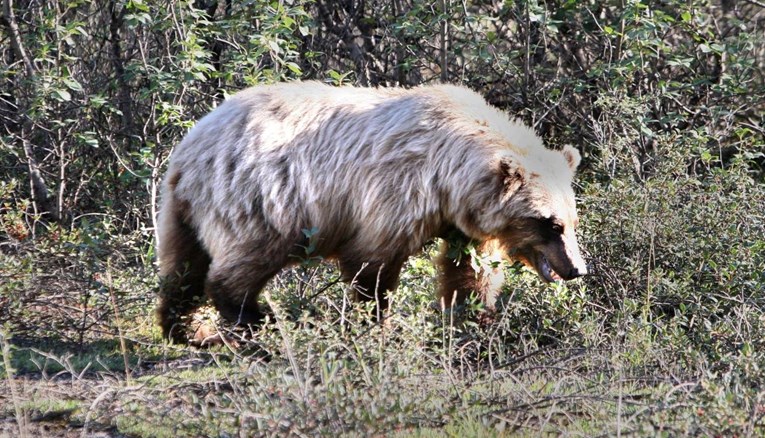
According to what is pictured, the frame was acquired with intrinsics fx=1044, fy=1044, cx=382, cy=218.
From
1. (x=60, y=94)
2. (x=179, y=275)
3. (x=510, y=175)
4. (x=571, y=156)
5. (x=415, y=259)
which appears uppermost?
(x=510, y=175)

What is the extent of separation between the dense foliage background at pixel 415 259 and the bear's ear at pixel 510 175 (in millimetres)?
761

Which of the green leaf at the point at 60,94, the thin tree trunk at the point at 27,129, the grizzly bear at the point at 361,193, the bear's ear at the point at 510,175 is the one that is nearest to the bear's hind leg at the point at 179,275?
the grizzly bear at the point at 361,193

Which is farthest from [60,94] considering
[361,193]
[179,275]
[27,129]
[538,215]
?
[538,215]

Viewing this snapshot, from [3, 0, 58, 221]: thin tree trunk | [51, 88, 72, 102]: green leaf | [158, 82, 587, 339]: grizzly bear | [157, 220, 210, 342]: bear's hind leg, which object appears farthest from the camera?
[3, 0, 58, 221]: thin tree trunk

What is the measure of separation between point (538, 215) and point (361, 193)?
42.1 inches

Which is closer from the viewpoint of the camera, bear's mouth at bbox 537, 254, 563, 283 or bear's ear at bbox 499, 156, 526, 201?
bear's ear at bbox 499, 156, 526, 201

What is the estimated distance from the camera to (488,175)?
6125 millimetres

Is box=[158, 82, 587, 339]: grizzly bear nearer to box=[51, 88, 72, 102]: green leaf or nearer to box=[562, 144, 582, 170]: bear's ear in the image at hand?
box=[562, 144, 582, 170]: bear's ear

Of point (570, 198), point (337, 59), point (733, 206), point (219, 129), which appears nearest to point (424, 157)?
point (570, 198)

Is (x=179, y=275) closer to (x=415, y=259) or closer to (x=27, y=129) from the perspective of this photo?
(x=415, y=259)

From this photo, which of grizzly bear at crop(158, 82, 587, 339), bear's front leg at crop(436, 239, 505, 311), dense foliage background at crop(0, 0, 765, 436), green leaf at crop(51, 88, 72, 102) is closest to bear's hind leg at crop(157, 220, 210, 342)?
grizzly bear at crop(158, 82, 587, 339)

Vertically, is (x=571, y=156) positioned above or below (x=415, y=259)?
above

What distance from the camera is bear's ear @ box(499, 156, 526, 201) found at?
19.9 ft

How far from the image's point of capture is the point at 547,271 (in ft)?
20.8
